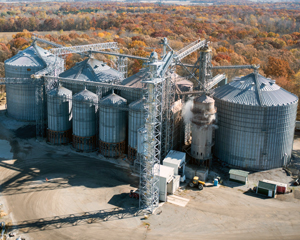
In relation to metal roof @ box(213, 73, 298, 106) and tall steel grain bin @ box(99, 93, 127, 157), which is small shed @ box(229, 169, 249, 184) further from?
tall steel grain bin @ box(99, 93, 127, 157)

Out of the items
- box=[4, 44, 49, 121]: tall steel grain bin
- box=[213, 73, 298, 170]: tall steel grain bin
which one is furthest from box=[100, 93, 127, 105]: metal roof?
box=[4, 44, 49, 121]: tall steel grain bin

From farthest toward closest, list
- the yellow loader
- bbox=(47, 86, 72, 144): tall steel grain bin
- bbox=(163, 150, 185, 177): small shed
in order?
1. bbox=(47, 86, 72, 144): tall steel grain bin
2. bbox=(163, 150, 185, 177): small shed
3. the yellow loader

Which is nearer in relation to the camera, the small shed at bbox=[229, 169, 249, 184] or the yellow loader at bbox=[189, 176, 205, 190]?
the yellow loader at bbox=[189, 176, 205, 190]

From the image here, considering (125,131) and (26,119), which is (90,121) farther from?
(26,119)

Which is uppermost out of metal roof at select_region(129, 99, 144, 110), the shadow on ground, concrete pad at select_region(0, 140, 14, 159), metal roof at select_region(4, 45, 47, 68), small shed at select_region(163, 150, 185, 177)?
metal roof at select_region(4, 45, 47, 68)

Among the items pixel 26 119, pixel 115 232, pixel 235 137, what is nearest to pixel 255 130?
pixel 235 137

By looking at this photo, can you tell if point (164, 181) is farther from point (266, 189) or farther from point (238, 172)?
point (266, 189)

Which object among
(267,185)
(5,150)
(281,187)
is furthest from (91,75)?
(281,187)
